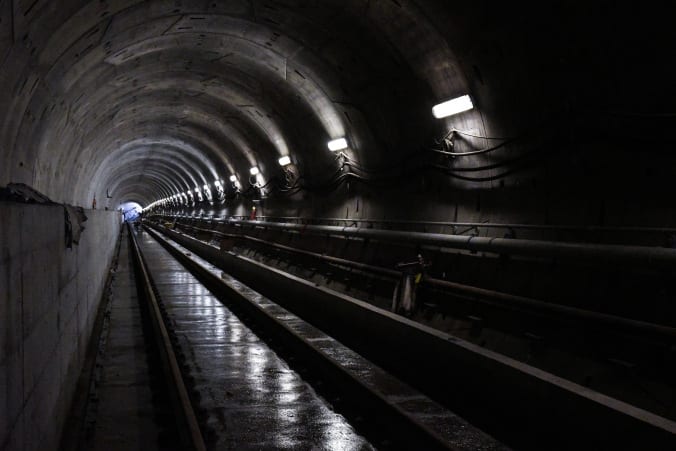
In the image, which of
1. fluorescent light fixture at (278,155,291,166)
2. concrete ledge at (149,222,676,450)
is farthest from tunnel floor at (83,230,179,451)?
fluorescent light fixture at (278,155,291,166)

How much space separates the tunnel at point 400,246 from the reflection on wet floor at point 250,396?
0.12 ft

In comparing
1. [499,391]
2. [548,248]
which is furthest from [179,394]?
[548,248]

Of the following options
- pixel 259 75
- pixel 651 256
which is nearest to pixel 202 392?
pixel 651 256

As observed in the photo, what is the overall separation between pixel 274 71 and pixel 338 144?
2450 millimetres

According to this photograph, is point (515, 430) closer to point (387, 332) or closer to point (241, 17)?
point (387, 332)

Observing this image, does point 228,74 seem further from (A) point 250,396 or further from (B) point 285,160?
(A) point 250,396

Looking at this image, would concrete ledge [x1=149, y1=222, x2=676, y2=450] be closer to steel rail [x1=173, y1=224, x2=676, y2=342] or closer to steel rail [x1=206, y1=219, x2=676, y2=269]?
steel rail [x1=173, y1=224, x2=676, y2=342]

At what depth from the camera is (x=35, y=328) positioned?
4.33 meters

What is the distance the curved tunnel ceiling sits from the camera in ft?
28.9

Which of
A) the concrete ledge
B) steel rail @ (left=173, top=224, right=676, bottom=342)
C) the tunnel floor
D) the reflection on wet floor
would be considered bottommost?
the tunnel floor

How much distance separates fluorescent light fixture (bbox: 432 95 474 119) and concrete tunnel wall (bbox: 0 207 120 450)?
5.69 m

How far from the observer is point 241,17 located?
1150 cm

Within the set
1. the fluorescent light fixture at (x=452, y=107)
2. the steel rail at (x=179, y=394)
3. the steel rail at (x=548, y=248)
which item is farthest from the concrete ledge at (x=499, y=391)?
the fluorescent light fixture at (x=452, y=107)

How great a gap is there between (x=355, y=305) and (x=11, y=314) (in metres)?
6.06
